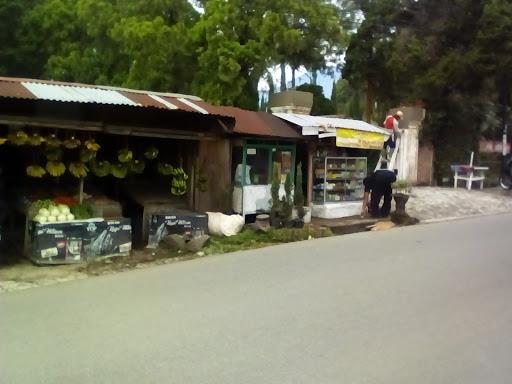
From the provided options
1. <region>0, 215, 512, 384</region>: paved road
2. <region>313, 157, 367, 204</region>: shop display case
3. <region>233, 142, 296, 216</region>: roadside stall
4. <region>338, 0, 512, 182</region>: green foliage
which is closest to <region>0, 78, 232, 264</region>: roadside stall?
<region>233, 142, 296, 216</region>: roadside stall

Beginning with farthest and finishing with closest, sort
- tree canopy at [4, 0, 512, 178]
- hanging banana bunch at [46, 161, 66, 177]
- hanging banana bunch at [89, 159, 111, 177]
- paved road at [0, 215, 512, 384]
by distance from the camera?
tree canopy at [4, 0, 512, 178] → hanging banana bunch at [89, 159, 111, 177] → hanging banana bunch at [46, 161, 66, 177] → paved road at [0, 215, 512, 384]

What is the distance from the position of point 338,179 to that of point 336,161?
1.58 feet

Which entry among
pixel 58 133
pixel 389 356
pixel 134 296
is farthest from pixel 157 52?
pixel 389 356

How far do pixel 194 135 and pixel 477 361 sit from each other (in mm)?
7140

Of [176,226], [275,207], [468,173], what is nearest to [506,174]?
[468,173]

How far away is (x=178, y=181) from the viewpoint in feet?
34.2

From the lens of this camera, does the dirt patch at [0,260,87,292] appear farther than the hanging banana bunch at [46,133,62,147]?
No

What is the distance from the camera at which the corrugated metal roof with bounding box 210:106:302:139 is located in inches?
430

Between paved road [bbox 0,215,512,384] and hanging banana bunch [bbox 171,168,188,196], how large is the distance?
2627 mm

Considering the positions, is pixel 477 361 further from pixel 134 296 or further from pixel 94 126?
pixel 94 126

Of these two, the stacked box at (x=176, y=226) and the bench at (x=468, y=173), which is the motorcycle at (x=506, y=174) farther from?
the stacked box at (x=176, y=226)

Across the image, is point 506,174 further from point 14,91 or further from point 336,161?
point 14,91

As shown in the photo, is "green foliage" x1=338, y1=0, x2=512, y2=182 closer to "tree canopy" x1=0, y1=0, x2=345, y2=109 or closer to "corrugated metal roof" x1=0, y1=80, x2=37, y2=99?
"tree canopy" x1=0, y1=0, x2=345, y2=109

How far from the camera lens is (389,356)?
4.35 m
